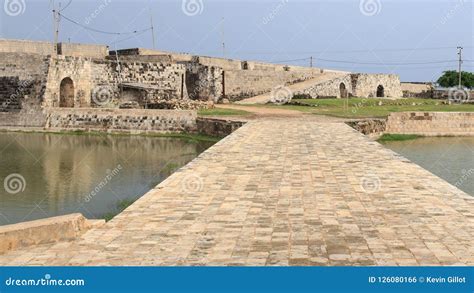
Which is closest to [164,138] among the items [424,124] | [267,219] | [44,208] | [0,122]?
[0,122]

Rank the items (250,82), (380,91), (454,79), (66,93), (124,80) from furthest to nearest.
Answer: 1. (454,79)
2. (380,91)
3. (250,82)
4. (124,80)
5. (66,93)

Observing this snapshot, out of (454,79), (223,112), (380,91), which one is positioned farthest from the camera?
(454,79)

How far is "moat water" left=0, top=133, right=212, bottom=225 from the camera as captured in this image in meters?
8.73

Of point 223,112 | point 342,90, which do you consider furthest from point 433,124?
point 342,90

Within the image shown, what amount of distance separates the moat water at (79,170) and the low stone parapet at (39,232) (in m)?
2.96

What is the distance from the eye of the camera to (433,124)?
835 inches

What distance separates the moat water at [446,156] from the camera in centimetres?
1128

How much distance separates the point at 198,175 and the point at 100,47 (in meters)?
22.7

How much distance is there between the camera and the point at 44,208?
28.0ft

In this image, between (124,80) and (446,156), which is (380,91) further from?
(446,156)

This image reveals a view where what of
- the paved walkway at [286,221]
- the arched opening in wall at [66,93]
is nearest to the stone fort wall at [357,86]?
the arched opening in wall at [66,93]

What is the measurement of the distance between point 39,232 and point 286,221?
6.82 ft

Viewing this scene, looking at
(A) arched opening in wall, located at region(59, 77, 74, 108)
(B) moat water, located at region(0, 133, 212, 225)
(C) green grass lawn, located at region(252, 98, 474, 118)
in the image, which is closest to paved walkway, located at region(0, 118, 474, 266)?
(B) moat water, located at region(0, 133, 212, 225)
